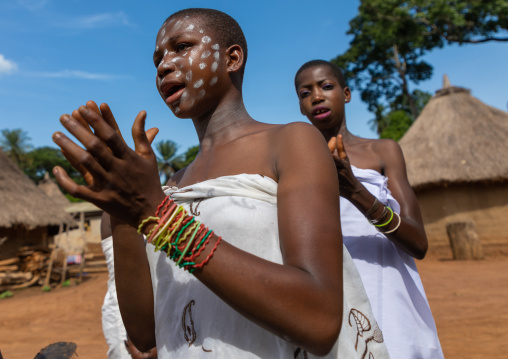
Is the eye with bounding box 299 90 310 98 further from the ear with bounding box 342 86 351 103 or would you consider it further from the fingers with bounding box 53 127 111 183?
the fingers with bounding box 53 127 111 183

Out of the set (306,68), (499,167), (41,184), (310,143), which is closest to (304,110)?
(306,68)

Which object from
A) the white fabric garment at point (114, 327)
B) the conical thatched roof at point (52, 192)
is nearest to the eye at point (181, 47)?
the white fabric garment at point (114, 327)

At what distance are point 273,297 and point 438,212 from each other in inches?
581

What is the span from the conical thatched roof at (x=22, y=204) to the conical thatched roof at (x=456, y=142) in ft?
42.5

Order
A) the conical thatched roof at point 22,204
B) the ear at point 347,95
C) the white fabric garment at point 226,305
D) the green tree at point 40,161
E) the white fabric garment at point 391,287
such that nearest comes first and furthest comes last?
the white fabric garment at point 226,305
the white fabric garment at point 391,287
the ear at point 347,95
the conical thatched roof at point 22,204
the green tree at point 40,161

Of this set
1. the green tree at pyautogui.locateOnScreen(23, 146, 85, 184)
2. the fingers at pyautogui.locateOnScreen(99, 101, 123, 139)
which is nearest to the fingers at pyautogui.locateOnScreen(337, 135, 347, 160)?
the fingers at pyautogui.locateOnScreen(99, 101, 123, 139)

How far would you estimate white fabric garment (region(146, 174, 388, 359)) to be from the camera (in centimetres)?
113

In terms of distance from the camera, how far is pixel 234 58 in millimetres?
1580

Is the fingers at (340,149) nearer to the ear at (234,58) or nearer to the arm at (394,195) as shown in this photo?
the arm at (394,195)

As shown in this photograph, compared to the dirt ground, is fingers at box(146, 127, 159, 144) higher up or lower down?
higher up

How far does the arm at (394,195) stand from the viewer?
1853 mm

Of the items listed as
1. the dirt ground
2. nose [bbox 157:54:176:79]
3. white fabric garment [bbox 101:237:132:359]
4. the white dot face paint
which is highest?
the white dot face paint

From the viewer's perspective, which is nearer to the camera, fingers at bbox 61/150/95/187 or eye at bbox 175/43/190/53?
fingers at bbox 61/150/95/187

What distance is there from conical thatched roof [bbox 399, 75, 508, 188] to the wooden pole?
196 centimetres
